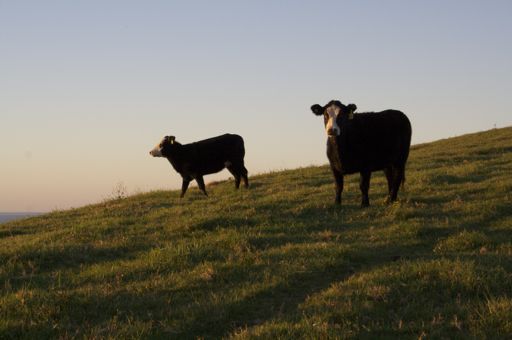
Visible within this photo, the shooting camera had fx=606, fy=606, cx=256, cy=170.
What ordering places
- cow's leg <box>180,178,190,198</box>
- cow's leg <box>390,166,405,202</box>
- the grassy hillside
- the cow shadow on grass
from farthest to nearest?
cow's leg <box>180,178,190,198</box> < cow's leg <box>390,166,405,202</box> < the cow shadow on grass < the grassy hillside

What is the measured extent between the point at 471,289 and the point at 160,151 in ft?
54.4

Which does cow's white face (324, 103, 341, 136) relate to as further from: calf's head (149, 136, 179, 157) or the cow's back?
calf's head (149, 136, 179, 157)

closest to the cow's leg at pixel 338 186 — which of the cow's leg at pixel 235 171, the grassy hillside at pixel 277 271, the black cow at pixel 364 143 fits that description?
the black cow at pixel 364 143

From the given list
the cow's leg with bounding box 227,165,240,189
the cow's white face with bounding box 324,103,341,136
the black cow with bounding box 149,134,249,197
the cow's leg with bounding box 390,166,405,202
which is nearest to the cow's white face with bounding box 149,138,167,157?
the black cow with bounding box 149,134,249,197

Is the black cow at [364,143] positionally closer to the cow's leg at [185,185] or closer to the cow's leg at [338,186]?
the cow's leg at [338,186]

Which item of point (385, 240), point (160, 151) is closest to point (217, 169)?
point (160, 151)

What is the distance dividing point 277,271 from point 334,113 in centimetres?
694

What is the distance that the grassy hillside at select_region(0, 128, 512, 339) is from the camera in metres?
7.00

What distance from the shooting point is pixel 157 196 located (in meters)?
22.8

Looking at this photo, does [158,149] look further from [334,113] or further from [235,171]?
[334,113]

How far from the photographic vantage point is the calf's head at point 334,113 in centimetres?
1493

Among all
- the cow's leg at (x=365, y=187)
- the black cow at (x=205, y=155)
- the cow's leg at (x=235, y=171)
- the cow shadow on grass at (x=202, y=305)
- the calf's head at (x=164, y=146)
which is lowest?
the cow shadow on grass at (x=202, y=305)

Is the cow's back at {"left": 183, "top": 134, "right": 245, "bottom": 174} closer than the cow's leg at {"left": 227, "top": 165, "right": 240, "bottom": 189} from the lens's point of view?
Yes

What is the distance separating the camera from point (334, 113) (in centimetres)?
1529
